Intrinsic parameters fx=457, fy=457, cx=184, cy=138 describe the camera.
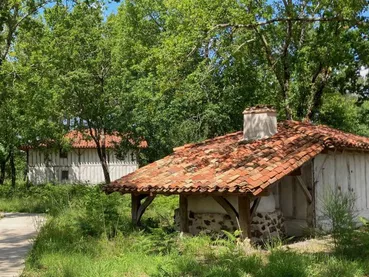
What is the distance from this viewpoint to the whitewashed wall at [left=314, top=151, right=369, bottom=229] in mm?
13508

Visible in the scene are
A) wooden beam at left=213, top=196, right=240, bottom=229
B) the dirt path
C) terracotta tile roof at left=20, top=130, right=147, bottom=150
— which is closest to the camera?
the dirt path

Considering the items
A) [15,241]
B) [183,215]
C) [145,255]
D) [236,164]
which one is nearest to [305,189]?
[236,164]

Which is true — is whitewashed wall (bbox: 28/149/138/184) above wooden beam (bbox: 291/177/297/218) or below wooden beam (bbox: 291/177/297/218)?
above

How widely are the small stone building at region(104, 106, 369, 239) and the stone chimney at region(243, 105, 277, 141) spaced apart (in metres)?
0.03

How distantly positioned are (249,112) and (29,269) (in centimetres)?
852

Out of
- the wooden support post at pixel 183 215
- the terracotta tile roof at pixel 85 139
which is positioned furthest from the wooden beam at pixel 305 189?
the terracotta tile roof at pixel 85 139

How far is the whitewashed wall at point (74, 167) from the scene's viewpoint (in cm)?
4112

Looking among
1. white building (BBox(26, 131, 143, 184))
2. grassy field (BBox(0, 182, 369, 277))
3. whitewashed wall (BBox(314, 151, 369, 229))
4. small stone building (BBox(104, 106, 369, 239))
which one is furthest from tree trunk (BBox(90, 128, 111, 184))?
whitewashed wall (BBox(314, 151, 369, 229))

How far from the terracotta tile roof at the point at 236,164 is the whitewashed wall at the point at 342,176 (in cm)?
71

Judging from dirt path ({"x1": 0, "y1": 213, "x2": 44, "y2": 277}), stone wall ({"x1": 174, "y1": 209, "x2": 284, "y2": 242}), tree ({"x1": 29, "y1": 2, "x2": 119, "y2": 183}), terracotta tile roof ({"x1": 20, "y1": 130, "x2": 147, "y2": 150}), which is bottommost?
dirt path ({"x1": 0, "y1": 213, "x2": 44, "y2": 277})

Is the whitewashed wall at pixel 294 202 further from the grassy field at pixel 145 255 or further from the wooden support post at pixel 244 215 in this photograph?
the wooden support post at pixel 244 215

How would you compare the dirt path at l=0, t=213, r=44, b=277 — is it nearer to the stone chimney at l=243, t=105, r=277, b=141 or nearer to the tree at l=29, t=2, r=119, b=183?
the stone chimney at l=243, t=105, r=277, b=141

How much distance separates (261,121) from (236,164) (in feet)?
9.61

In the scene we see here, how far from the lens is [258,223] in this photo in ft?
40.6
